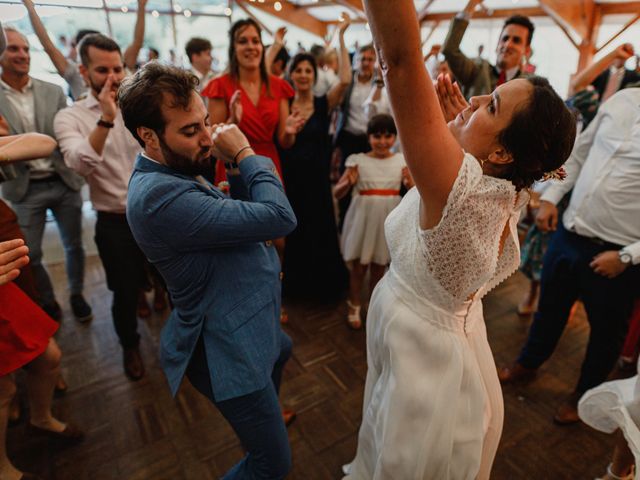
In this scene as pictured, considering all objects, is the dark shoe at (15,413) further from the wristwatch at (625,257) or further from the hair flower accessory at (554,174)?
the wristwatch at (625,257)

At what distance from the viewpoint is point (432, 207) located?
2.74 feet

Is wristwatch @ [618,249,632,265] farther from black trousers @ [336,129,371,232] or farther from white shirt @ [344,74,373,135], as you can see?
white shirt @ [344,74,373,135]

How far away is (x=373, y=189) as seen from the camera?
8.20 feet

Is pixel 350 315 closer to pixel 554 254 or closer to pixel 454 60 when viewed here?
pixel 554 254

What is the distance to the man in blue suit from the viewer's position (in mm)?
999

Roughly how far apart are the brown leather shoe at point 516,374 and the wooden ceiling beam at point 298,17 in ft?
33.9

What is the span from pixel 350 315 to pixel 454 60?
171cm

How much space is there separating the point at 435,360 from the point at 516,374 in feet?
4.66

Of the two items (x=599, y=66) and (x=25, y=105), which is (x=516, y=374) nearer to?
(x=599, y=66)

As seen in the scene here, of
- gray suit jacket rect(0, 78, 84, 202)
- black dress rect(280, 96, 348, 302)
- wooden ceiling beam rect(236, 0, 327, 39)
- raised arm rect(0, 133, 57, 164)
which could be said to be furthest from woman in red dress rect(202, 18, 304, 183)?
wooden ceiling beam rect(236, 0, 327, 39)

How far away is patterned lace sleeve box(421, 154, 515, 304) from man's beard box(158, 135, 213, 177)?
644mm

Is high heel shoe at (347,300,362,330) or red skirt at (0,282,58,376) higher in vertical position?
red skirt at (0,282,58,376)

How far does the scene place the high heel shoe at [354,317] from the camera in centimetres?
263

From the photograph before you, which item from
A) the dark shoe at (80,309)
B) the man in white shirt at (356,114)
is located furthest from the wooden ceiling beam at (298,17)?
the dark shoe at (80,309)
